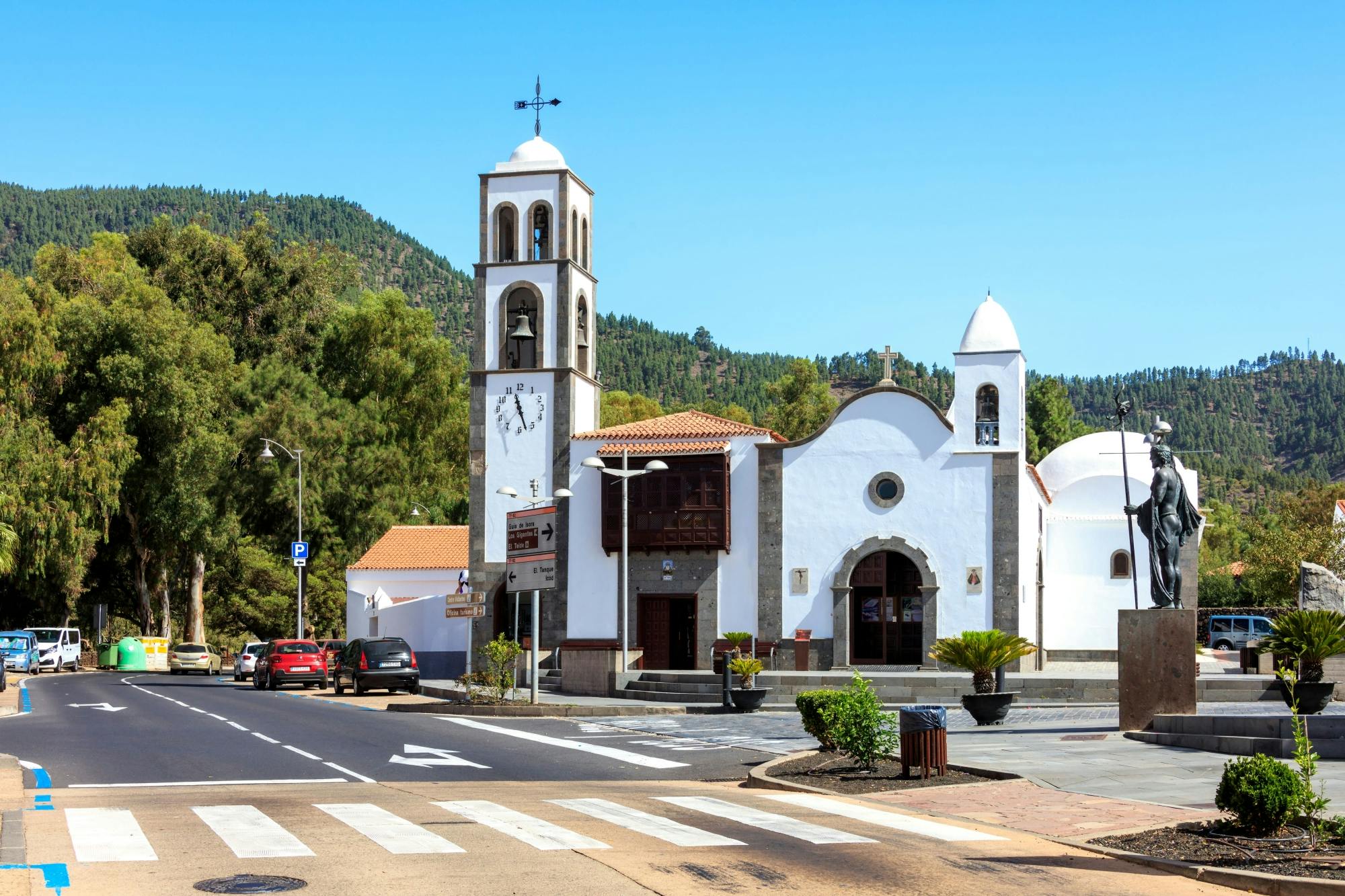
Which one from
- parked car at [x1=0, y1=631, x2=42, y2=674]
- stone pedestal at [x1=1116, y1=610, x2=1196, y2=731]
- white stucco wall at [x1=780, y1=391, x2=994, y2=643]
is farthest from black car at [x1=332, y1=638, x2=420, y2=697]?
stone pedestal at [x1=1116, y1=610, x2=1196, y2=731]

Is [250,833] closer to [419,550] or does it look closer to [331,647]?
[331,647]

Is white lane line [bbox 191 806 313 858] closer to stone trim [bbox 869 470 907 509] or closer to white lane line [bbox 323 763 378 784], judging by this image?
white lane line [bbox 323 763 378 784]

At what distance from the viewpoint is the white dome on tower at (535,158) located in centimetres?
4359

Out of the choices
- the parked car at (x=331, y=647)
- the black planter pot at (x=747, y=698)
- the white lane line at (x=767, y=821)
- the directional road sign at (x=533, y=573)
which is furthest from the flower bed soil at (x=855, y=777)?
the parked car at (x=331, y=647)

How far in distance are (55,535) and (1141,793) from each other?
46779 millimetres

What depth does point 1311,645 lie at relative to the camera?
22.0 metres

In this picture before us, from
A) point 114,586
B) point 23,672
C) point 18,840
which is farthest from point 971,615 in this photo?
point 114,586

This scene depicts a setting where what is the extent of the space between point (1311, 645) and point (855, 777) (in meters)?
9.81

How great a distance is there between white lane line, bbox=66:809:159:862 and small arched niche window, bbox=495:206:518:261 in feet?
Answer: 106

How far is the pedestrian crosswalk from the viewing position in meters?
10.6

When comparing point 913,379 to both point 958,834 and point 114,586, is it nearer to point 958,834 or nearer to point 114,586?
point 114,586

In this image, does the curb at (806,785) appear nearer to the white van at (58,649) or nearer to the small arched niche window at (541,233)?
the small arched niche window at (541,233)

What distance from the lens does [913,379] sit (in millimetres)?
162250

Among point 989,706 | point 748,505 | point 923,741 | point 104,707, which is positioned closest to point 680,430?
point 748,505
